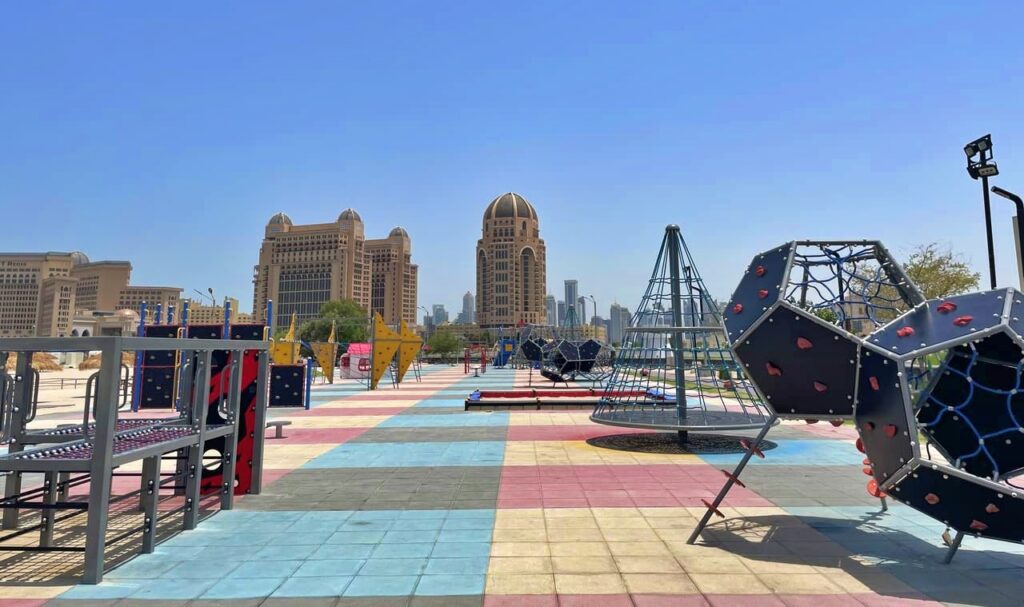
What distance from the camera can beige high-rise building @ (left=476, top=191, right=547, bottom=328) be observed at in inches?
6063

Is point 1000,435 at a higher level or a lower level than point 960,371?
lower

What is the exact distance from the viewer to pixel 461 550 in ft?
20.0

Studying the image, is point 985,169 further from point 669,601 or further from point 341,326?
point 341,326

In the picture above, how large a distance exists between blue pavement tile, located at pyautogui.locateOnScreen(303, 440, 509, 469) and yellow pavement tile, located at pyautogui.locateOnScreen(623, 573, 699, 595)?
5.66 m

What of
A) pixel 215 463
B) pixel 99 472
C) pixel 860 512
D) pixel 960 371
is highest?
pixel 960 371

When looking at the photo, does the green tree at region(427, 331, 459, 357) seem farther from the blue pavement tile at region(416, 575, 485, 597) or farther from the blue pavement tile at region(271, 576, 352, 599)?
the blue pavement tile at region(416, 575, 485, 597)

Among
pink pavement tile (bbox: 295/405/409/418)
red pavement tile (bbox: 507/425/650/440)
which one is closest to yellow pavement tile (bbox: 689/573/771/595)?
red pavement tile (bbox: 507/425/650/440)

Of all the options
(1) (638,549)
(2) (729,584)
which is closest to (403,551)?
(1) (638,549)

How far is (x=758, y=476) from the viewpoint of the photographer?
32.6 ft

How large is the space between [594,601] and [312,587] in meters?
2.55

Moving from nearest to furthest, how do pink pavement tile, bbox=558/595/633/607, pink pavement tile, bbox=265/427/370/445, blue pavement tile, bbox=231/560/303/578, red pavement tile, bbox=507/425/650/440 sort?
pink pavement tile, bbox=558/595/633/607
blue pavement tile, bbox=231/560/303/578
pink pavement tile, bbox=265/427/370/445
red pavement tile, bbox=507/425/650/440

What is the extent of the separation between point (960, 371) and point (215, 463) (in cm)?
1003

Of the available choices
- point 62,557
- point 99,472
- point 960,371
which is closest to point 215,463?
point 62,557

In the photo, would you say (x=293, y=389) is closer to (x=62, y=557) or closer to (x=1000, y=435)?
(x=62, y=557)
